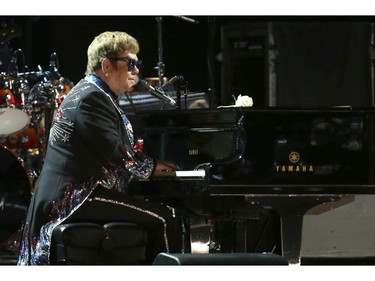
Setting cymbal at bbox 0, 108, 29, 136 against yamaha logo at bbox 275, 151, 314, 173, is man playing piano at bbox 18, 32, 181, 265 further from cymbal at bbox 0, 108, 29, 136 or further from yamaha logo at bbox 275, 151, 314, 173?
cymbal at bbox 0, 108, 29, 136

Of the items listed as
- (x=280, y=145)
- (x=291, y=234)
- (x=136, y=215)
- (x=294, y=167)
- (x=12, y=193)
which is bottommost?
(x=12, y=193)

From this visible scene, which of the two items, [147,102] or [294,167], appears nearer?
[294,167]

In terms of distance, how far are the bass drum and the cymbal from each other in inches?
5.8

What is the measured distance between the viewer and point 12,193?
719cm

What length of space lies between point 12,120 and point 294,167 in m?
2.75

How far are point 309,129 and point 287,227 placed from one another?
56 cm

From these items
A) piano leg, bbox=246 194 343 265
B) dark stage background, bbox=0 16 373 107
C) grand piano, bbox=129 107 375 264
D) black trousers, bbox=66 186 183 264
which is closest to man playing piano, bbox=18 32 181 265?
black trousers, bbox=66 186 183 264

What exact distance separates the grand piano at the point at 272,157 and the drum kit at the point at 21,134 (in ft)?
7.21

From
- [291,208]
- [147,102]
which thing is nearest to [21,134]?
[147,102]

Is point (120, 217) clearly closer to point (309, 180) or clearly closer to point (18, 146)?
point (309, 180)

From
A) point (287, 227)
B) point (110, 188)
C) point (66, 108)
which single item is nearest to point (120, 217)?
point (110, 188)

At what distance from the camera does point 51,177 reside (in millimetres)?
4438

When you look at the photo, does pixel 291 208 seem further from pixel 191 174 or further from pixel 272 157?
pixel 191 174

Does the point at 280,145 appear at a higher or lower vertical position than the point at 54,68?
lower
